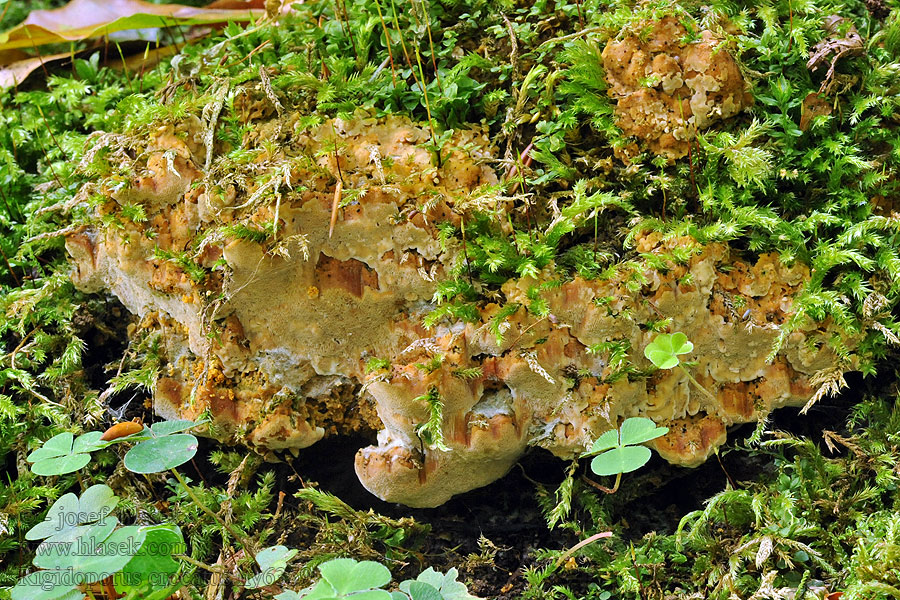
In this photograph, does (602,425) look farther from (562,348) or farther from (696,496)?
(696,496)

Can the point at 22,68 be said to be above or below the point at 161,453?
above

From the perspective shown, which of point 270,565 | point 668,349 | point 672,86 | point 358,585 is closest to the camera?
point 358,585

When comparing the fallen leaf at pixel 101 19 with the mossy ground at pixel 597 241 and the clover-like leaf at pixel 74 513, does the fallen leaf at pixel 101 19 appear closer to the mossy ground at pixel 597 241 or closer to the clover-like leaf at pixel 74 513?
the mossy ground at pixel 597 241

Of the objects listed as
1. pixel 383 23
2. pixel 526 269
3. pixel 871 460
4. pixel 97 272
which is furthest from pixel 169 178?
pixel 871 460

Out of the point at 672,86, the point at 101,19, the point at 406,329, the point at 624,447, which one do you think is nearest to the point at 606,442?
the point at 624,447

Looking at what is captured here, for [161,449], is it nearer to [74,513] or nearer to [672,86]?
[74,513]

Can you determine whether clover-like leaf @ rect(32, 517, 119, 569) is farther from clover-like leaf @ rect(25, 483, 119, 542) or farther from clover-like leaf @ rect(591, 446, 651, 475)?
clover-like leaf @ rect(591, 446, 651, 475)

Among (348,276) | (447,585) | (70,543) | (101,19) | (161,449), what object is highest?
(101,19)

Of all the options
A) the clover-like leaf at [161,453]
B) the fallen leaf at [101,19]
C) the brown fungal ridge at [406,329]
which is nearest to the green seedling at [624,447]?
the brown fungal ridge at [406,329]

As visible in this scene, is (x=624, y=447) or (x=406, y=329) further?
(x=406, y=329)
